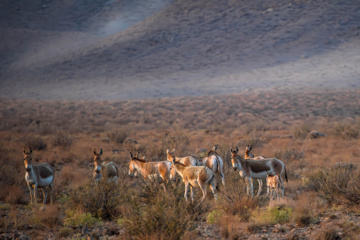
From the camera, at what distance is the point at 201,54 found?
78.9m

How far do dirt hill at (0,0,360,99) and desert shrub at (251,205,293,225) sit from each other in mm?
54594

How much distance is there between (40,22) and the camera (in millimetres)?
109875

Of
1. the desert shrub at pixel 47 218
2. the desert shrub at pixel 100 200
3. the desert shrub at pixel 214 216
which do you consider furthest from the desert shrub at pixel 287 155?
the desert shrub at pixel 47 218

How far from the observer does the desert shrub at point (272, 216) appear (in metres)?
8.25

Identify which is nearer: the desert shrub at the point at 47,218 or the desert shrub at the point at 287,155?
the desert shrub at the point at 47,218

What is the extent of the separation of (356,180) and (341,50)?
72199 millimetres

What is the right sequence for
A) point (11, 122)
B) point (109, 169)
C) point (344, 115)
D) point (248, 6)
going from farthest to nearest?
point (248, 6) < point (344, 115) < point (11, 122) < point (109, 169)

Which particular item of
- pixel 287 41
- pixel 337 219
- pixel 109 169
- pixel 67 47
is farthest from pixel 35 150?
pixel 67 47

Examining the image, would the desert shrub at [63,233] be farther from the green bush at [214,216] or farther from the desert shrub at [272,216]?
the desert shrub at [272,216]

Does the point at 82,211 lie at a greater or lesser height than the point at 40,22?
lesser

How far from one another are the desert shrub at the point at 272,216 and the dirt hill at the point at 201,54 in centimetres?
5459

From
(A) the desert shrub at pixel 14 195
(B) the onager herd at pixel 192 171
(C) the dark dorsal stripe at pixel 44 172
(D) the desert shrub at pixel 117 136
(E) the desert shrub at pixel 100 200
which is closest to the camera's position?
(E) the desert shrub at pixel 100 200

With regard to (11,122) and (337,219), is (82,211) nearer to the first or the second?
(337,219)

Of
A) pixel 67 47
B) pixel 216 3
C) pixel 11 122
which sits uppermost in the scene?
pixel 216 3
